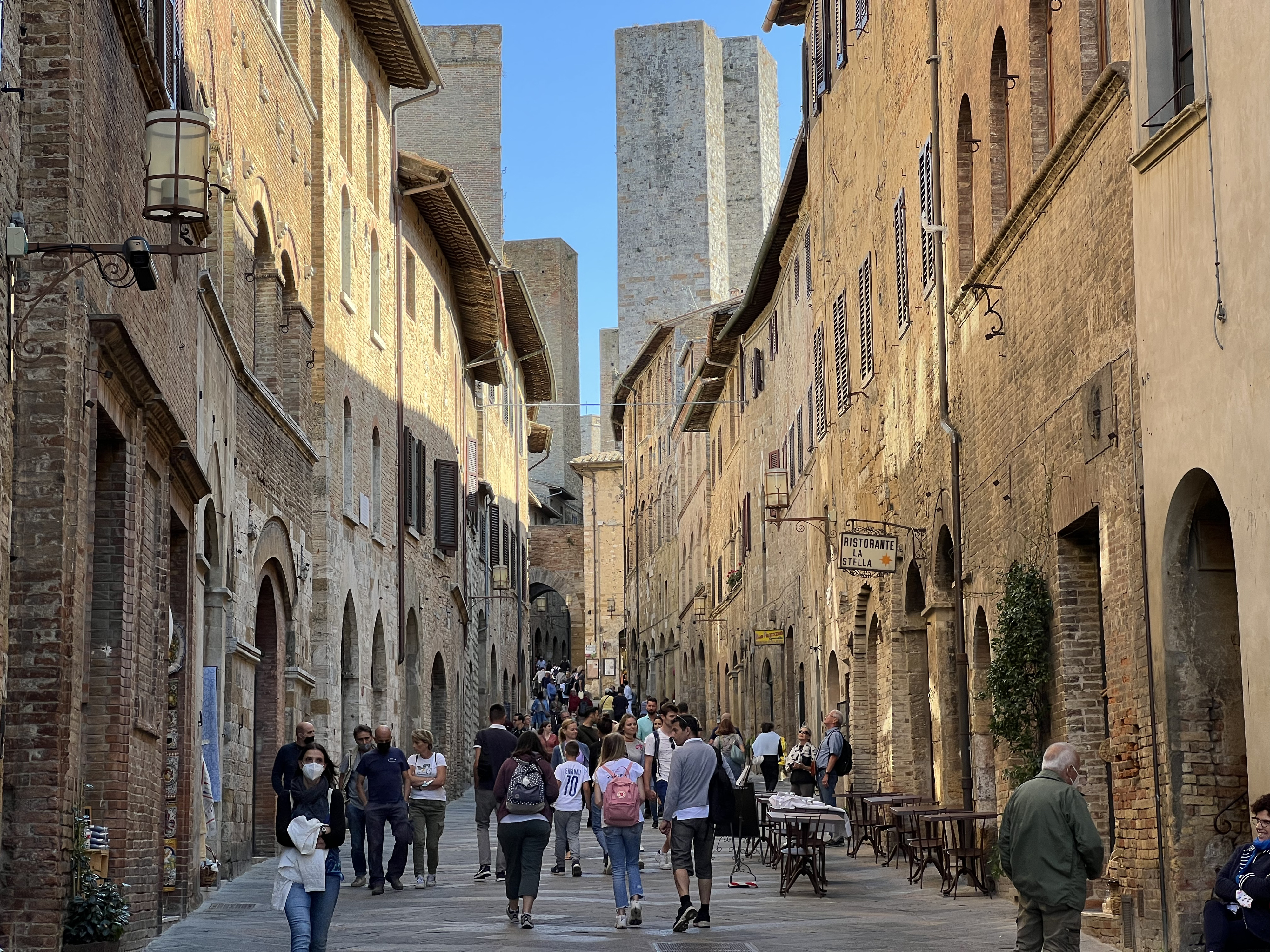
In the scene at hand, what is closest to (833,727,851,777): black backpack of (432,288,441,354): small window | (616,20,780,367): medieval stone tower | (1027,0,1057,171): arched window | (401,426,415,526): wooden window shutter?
(1027,0,1057,171): arched window

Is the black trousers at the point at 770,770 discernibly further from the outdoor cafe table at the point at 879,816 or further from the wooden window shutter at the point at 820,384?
the wooden window shutter at the point at 820,384

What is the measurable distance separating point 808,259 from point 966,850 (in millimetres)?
14630

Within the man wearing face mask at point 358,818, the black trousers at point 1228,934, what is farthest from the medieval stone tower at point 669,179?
the black trousers at point 1228,934

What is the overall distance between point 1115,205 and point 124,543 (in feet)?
21.3

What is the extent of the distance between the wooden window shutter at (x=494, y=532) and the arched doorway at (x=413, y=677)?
10.9 m

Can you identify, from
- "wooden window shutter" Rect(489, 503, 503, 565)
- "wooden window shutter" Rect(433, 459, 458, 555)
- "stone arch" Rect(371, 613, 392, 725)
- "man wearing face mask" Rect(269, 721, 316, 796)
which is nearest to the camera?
"man wearing face mask" Rect(269, 721, 316, 796)

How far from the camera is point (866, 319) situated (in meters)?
21.8

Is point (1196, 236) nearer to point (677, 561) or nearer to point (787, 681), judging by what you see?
point (787, 681)

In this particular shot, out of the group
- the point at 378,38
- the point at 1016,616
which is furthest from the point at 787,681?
the point at 1016,616

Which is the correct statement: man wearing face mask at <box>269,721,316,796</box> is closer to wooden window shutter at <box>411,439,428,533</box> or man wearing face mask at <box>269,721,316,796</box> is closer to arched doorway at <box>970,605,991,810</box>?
arched doorway at <box>970,605,991,810</box>

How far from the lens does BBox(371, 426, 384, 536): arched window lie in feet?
83.0

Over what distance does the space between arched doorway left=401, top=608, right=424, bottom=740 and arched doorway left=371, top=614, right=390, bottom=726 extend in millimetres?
1956

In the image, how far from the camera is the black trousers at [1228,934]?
7859 mm

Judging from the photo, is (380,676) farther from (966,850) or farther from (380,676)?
(966,850)
